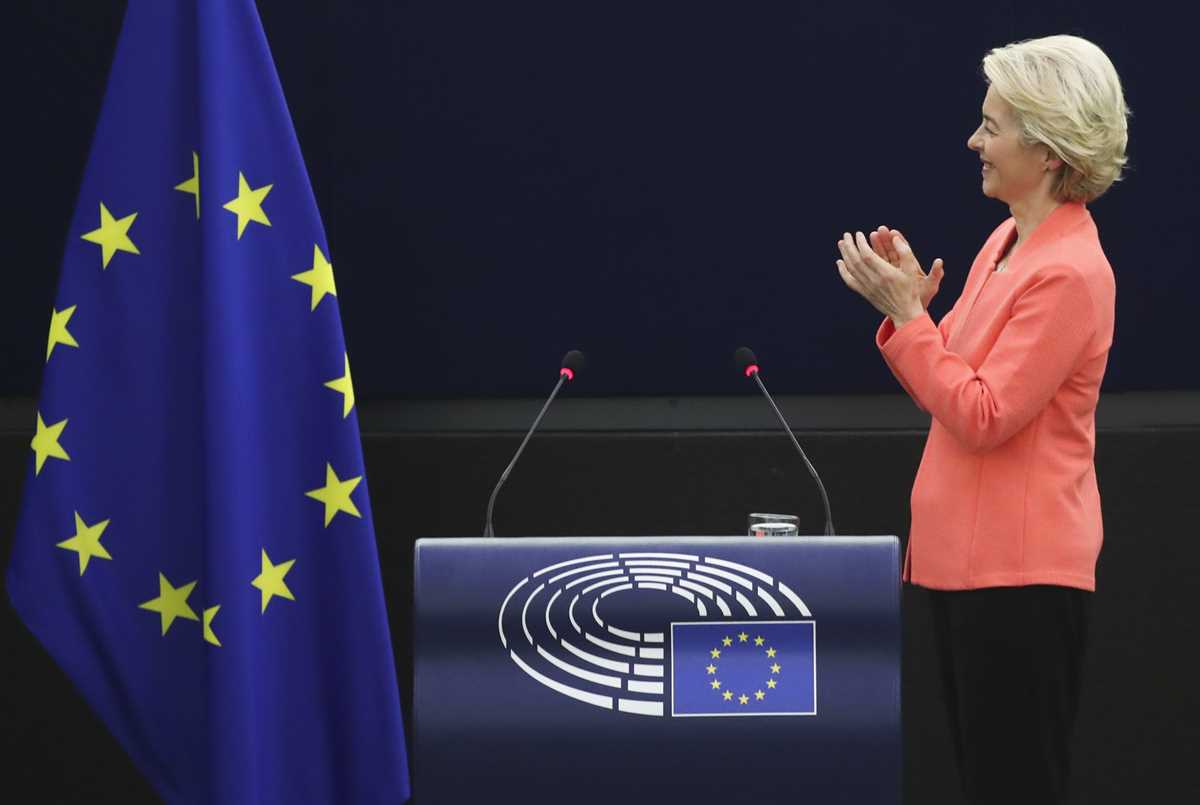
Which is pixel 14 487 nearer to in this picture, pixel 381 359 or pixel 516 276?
pixel 381 359

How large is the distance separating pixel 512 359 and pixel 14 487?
111 centimetres

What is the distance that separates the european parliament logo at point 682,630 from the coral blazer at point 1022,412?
1.00 feet

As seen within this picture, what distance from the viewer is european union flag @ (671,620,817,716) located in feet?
8.07

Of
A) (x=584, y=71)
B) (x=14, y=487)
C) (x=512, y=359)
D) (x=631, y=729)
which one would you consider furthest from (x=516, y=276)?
(x=631, y=729)

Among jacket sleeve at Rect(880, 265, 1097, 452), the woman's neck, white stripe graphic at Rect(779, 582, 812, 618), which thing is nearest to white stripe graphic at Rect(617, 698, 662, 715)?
white stripe graphic at Rect(779, 582, 812, 618)

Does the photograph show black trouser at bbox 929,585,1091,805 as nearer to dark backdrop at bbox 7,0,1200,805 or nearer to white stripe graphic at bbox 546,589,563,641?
white stripe graphic at bbox 546,589,563,641

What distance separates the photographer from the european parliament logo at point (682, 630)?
96.8 inches

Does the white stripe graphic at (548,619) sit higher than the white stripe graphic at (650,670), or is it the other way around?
the white stripe graphic at (548,619)

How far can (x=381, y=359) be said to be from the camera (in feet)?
11.9

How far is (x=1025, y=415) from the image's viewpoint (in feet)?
8.15

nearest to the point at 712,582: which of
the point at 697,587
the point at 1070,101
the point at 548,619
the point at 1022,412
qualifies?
the point at 697,587

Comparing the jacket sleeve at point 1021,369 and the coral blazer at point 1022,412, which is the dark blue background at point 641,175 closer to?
the coral blazer at point 1022,412

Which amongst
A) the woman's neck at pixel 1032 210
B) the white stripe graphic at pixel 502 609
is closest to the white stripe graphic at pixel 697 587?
the white stripe graphic at pixel 502 609

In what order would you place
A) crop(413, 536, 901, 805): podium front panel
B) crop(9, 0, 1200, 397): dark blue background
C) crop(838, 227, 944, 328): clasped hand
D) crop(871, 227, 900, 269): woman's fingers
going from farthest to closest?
crop(9, 0, 1200, 397): dark blue background → crop(871, 227, 900, 269): woman's fingers → crop(838, 227, 944, 328): clasped hand → crop(413, 536, 901, 805): podium front panel
